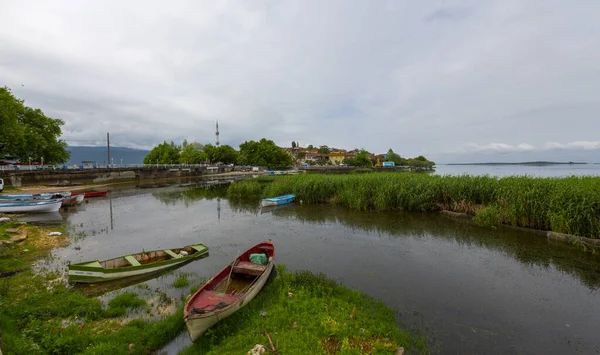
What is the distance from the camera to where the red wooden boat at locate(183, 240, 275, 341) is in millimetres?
7104

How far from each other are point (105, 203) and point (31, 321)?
31309 millimetres


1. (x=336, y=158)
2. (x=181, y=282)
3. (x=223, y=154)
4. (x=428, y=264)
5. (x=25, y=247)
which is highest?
(x=223, y=154)

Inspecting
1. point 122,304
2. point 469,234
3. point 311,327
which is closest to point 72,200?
point 122,304

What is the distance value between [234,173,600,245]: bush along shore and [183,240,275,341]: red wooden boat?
1748 cm

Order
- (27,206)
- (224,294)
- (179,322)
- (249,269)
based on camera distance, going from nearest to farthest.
→ (179,322) → (224,294) → (249,269) → (27,206)

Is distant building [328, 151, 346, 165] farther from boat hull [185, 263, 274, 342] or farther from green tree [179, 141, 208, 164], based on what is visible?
boat hull [185, 263, 274, 342]

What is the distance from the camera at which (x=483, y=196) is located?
22.2 metres

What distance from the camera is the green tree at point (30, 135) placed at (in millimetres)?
39281

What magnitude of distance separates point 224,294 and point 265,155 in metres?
104

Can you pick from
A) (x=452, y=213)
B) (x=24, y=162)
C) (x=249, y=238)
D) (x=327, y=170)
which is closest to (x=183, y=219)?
(x=249, y=238)

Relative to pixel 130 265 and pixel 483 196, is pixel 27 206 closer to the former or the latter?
pixel 130 265

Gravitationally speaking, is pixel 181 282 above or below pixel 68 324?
below

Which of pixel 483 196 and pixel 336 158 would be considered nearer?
pixel 483 196

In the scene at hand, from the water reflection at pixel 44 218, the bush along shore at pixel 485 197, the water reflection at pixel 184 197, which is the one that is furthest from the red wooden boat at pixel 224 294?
the water reflection at pixel 184 197
